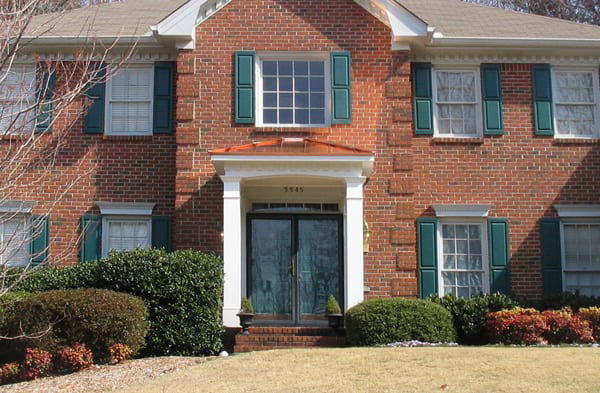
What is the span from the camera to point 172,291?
44.7 ft

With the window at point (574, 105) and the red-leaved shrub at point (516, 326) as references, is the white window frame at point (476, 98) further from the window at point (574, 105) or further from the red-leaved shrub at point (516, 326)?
the red-leaved shrub at point (516, 326)

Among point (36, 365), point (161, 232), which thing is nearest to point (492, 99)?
point (161, 232)

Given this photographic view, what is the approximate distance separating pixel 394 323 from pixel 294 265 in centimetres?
349

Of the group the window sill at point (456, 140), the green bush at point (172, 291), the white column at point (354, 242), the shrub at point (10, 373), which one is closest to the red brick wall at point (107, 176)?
the green bush at point (172, 291)

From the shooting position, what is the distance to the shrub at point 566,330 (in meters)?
13.9

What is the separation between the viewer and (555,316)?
14.0 metres

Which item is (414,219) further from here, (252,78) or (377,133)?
(252,78)

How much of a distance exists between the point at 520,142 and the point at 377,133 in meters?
3.27

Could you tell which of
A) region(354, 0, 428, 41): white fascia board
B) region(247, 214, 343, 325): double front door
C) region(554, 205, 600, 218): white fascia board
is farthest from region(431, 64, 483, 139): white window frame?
region(247, 214, 343, 325): double front door

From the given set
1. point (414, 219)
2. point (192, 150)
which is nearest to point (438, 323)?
point (414, 219)

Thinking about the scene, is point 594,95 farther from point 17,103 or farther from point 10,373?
point 10,373

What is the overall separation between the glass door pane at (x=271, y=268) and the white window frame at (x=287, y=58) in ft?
6.82

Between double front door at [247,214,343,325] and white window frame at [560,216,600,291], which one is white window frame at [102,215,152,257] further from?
white window frame at [560,216,600,291]

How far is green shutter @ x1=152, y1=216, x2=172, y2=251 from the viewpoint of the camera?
16.2 metres
